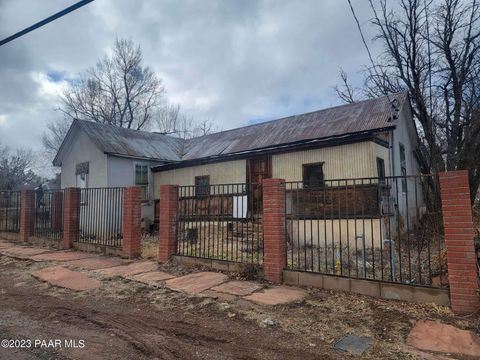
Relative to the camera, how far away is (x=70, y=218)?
33.8 feet

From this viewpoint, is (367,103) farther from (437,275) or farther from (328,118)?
(437,275)

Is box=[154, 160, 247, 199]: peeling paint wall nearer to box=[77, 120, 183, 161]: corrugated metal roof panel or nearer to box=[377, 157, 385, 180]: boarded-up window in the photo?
box=[77, 120, 183, 161]: corrugated metal roof panel

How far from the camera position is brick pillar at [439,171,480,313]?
4.52m

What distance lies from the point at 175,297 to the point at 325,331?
2.51 metres

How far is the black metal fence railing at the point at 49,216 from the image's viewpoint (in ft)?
37.4

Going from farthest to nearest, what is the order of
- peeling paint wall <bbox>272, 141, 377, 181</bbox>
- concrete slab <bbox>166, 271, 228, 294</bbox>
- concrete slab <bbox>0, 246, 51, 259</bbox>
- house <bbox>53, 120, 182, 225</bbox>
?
house <bbox>53, 120, 182, 225</bbox>
peeling paint wall <bbox>272, 141, 377, 181</bbox>
concrete slab <bbox>0, 246, 51, 259</bbox>
concrete slab <bbox>166, 271, 228, 294</bbox>

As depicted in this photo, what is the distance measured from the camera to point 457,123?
15039 mm

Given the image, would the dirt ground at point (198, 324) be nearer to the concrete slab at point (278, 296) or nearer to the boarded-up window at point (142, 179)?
the concrete slab at point (278, 296)

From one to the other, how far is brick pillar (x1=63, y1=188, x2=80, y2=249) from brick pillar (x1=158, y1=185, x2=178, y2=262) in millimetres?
3894

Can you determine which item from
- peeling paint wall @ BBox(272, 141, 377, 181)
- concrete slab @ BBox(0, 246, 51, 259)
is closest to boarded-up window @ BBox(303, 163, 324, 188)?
peeling paint wall @ BBox(272, 141, 377, 181)

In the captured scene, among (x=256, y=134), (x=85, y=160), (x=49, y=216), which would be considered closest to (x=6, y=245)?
(x=49, y=216)

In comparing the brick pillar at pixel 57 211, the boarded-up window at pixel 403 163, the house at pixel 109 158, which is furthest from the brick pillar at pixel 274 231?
the house at pixel 109 158

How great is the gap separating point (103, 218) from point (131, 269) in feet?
A: 15.5

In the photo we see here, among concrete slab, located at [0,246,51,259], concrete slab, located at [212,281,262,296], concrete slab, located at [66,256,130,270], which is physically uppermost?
concrete slab, located at [0,246,51,259]
